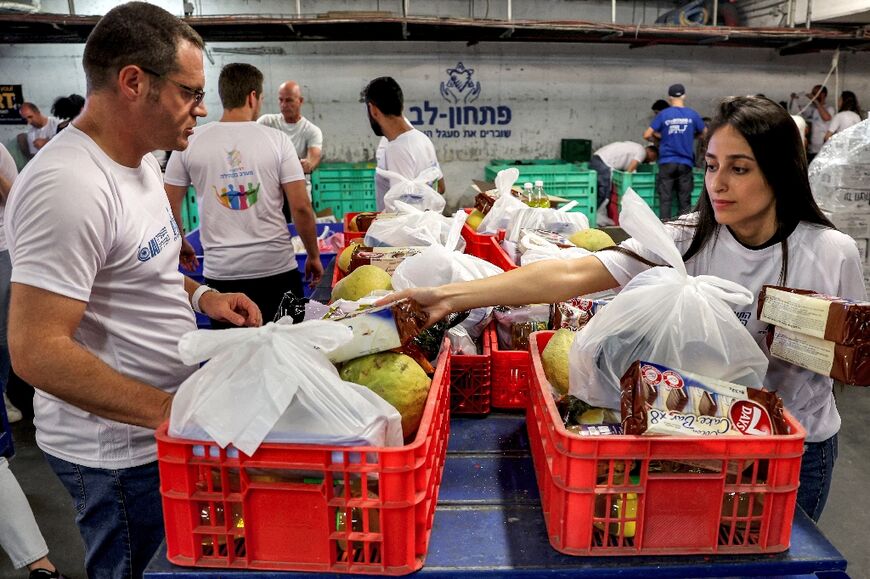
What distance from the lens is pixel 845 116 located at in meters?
8.28

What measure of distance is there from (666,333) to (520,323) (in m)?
0.70

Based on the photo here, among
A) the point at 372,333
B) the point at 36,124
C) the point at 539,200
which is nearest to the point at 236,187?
the point at 539,200

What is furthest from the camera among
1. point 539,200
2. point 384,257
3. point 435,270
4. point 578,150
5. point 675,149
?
point 578,150

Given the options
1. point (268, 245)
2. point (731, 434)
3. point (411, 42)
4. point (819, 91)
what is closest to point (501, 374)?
point (731, 434)

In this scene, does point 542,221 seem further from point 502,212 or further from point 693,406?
point 693,406

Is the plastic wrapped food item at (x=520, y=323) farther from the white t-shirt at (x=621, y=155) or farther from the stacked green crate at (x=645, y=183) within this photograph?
the white t-shirt at (x=621, y=155)

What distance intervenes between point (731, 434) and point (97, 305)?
126cm

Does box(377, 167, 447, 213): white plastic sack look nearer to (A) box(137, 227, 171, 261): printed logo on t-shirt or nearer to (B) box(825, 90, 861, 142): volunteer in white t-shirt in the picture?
(A) box(137, 227, 171, 261): printed logo on t-shirt

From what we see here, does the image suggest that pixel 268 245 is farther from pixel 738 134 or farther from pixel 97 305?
pixel 738 134

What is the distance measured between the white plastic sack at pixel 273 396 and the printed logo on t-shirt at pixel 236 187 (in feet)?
7.38

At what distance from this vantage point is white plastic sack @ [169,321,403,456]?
0.95 meters

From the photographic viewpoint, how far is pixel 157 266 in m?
1.48

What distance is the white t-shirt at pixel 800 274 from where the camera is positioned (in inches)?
54.1

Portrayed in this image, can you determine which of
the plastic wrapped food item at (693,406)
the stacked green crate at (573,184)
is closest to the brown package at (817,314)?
the plastic wrapped food item at (693,406)
